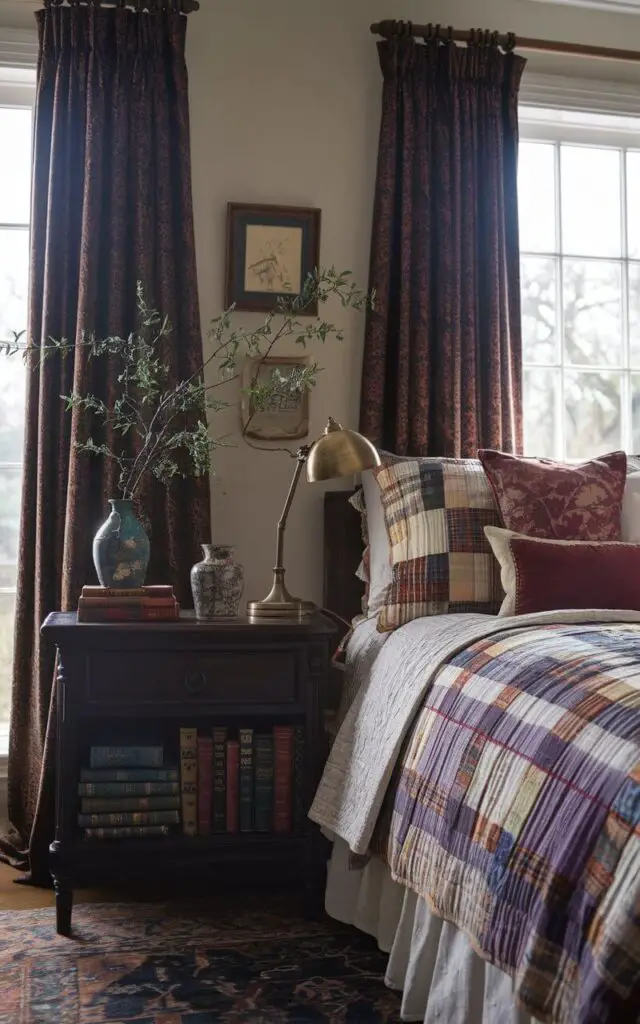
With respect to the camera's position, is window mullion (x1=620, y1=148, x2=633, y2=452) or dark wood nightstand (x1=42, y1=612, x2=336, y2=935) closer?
dark wood nightstand (x1=42, y1=612, x2=336, y2=935)

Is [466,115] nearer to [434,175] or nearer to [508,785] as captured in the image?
[434,175]

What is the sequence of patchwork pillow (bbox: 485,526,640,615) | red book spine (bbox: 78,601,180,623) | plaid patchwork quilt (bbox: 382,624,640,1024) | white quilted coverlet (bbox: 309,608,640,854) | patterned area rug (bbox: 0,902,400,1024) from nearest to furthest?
plaid patchwork quilt (bbox: 382,624,640,1024), patterned area rug (bbox: 0,902,400,1024), white quilted coverlet (bbox: 309,608,640,854), patchwork pillow (bbox: 485,526,640,615), red book spine (bbox: 78,601,180,623)

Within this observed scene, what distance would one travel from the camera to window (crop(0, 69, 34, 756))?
10.6 feet

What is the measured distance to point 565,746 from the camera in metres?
1.54

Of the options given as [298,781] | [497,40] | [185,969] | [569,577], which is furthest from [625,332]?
[185,969]

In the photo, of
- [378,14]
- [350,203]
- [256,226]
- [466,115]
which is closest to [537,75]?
[466,115]

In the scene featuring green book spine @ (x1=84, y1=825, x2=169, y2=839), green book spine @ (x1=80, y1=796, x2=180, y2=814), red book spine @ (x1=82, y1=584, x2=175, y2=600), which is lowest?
green book spine @ (x1=84, y1=825, x2=169, y2=839)

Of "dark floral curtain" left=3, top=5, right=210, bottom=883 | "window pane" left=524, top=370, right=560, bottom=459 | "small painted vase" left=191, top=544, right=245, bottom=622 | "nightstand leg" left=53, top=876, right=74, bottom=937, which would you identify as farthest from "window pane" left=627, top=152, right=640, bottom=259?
"nightstand leg" left=53, top=876, right=74, bottom=937

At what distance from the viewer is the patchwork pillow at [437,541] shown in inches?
101

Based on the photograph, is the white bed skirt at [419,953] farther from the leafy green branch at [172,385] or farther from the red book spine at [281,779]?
the leafy green branch at [172,385]

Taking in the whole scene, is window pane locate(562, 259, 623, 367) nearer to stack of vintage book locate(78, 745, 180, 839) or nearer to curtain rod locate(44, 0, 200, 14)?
curtain rod locate(44, 0, 200, 14)

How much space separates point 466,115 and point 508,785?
7.65ft

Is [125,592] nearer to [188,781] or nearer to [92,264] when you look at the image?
[188,781]

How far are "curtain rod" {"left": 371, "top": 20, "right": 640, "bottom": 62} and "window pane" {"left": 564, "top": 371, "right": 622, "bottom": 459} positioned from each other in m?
1.04
